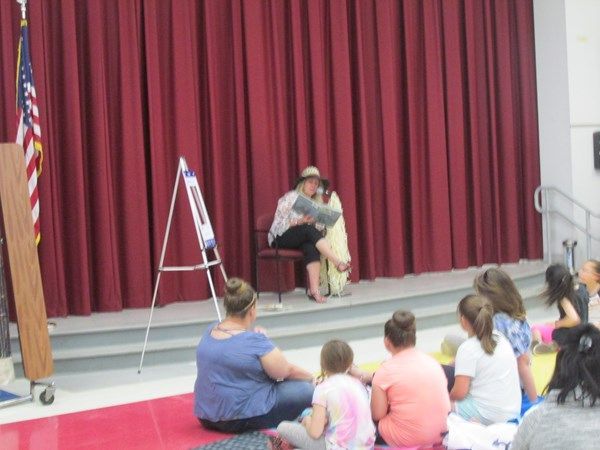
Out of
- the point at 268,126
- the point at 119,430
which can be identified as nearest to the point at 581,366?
the point at 119,430

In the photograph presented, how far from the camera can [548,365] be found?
524cm

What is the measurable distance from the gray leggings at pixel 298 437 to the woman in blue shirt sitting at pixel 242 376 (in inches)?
11.8

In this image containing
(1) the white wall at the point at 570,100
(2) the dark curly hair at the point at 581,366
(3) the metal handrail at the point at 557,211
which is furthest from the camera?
(1) the white wall at the point at 570,100

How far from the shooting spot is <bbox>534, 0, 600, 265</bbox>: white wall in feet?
28.1

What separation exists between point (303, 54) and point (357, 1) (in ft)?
2.41

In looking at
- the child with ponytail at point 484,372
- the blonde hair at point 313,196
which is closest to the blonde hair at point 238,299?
the child with ponytail at point 484,372

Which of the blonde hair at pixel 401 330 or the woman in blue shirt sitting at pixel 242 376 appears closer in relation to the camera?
the blonde hair at pixel 401 330

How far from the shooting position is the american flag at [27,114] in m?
5.91

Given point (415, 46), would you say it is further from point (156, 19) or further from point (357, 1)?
point (156, 19)

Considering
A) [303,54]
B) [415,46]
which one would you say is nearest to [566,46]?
[415,46]

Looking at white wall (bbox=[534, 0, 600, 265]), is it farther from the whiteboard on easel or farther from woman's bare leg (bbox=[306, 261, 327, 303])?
the whiteboard on easel

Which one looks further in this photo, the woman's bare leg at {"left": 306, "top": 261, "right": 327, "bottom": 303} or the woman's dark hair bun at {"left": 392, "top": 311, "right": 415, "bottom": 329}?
the woman's bare leg at {"left": 306, "top": 261, "right": 327, "bottom": 303}

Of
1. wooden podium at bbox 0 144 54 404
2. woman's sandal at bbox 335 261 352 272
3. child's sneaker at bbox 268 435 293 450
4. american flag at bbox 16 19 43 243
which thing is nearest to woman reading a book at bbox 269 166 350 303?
woman's sandal at bbox 335 261 352 272

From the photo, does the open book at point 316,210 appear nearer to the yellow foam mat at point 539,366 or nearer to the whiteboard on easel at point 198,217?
the whiteboard on easel at point 198,217
